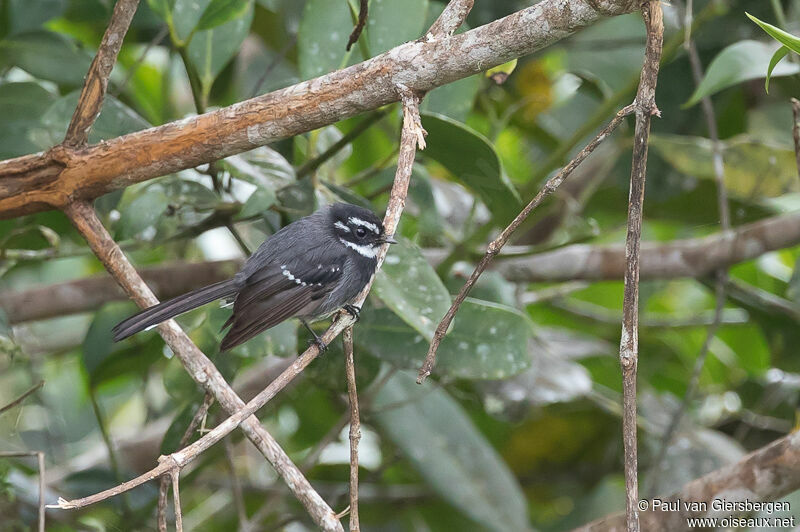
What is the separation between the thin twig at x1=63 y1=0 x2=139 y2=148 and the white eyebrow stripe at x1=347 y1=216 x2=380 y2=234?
3.00ft

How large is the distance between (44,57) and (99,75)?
111 centimetres

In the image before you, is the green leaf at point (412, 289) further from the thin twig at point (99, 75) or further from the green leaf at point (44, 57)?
the green leaf at point (44, 57)

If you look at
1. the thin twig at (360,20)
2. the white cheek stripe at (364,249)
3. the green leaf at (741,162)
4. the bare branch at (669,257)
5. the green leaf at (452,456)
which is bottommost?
the green leaf at (452,456)

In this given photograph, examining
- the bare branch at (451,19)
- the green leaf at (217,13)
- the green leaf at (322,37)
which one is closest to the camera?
the bare branch at (451,19)

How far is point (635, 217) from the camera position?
188 centimetres

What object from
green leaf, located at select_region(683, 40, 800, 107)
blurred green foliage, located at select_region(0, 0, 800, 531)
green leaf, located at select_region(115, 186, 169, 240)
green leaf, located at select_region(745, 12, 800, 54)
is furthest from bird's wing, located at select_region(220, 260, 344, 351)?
green leaf, located at select_region(745, 12, 800, 54)

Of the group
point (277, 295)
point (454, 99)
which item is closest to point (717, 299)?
point (454, 99)

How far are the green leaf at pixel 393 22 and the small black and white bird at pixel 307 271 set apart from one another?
543 mm

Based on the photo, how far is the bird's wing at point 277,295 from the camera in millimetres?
2551

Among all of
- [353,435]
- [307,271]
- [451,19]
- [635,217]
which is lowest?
[307,271]

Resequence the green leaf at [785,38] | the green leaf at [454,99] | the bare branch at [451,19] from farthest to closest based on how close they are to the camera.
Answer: the green leaf at [454,99] → the bare branch at [451,19] → the green leaf at [785,38]

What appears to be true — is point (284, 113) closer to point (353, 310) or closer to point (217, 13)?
point (353, 310)

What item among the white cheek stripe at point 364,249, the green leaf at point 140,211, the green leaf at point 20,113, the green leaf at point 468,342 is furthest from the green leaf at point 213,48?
the green leaf at point 468,342

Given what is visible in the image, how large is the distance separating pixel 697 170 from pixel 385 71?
2.05 m
